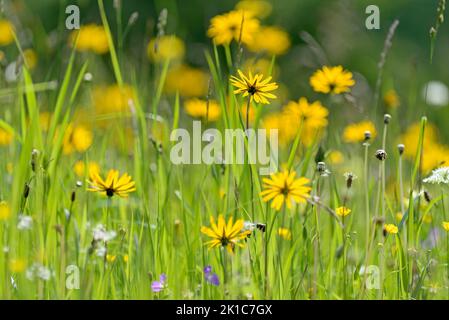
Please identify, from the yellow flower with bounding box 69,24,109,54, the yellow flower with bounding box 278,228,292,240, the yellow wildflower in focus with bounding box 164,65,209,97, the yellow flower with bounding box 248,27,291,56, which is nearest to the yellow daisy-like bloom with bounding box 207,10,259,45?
the yellow flower with bounding box 278,228,292,240

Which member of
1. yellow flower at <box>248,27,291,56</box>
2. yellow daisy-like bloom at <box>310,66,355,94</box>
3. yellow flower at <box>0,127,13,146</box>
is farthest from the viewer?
yellow flower at <box>248,27,291,56</box>

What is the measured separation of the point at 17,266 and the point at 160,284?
25 cm

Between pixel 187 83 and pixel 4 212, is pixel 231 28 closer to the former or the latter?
pixel 4 212

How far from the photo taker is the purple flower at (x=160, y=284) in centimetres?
156

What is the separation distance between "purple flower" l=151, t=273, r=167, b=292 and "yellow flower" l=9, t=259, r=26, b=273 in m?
0.23

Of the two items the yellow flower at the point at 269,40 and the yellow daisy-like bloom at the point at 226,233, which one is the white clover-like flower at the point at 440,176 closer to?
the yellow daisy-like bloom at the point at 226,233

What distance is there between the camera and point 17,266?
5.05 feet

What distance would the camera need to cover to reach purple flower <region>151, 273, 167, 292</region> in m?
1.56

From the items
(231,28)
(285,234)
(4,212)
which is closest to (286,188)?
(285,234)

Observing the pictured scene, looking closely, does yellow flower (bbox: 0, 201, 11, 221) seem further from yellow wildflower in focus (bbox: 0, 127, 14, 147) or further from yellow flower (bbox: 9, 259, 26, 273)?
yellow wildflower in focus (bbox: 0, 127, 14, 147)

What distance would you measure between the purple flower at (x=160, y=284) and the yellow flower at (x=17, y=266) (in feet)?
0.75

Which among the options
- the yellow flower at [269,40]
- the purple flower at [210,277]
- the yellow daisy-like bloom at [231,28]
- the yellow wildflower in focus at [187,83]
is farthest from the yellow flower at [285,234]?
the yellow wildflower in focus at [187,83]

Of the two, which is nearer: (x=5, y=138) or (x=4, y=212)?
(x=4, y=212)
